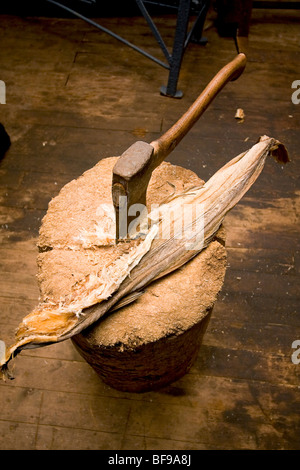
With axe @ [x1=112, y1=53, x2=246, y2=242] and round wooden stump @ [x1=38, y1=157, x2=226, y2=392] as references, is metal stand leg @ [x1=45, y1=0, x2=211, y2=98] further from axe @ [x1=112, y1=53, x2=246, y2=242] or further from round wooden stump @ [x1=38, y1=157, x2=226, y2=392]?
round wooden stump @ [x1=38, y1=157, x2=226, y2=392]

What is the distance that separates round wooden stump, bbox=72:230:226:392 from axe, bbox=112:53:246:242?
0.28 meters

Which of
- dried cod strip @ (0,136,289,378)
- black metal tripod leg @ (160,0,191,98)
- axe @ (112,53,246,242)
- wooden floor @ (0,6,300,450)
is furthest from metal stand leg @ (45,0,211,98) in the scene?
dried cod strip @ (0,136,289,378)

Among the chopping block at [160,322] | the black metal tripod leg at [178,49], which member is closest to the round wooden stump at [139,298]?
the chopping block at [160,322]

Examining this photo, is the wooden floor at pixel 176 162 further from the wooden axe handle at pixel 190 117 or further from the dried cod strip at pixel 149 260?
the wooden axe handle at pixel 190 117

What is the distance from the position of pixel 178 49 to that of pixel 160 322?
2.21 metres

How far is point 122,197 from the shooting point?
1.51 m

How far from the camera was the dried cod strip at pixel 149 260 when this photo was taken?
1.46 meters

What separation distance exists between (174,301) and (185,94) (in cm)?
218

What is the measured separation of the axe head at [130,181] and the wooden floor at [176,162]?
1015 millimetres

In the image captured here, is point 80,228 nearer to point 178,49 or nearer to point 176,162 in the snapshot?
point 176,162

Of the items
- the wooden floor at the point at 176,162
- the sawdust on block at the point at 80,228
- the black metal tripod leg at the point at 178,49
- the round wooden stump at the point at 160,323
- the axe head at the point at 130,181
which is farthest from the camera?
the black metal tripod leg at the point at 178,49

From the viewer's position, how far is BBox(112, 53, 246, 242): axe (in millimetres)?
1459

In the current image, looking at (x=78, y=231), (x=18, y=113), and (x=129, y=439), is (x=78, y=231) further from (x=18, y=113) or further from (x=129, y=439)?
(x=18, y=113)
